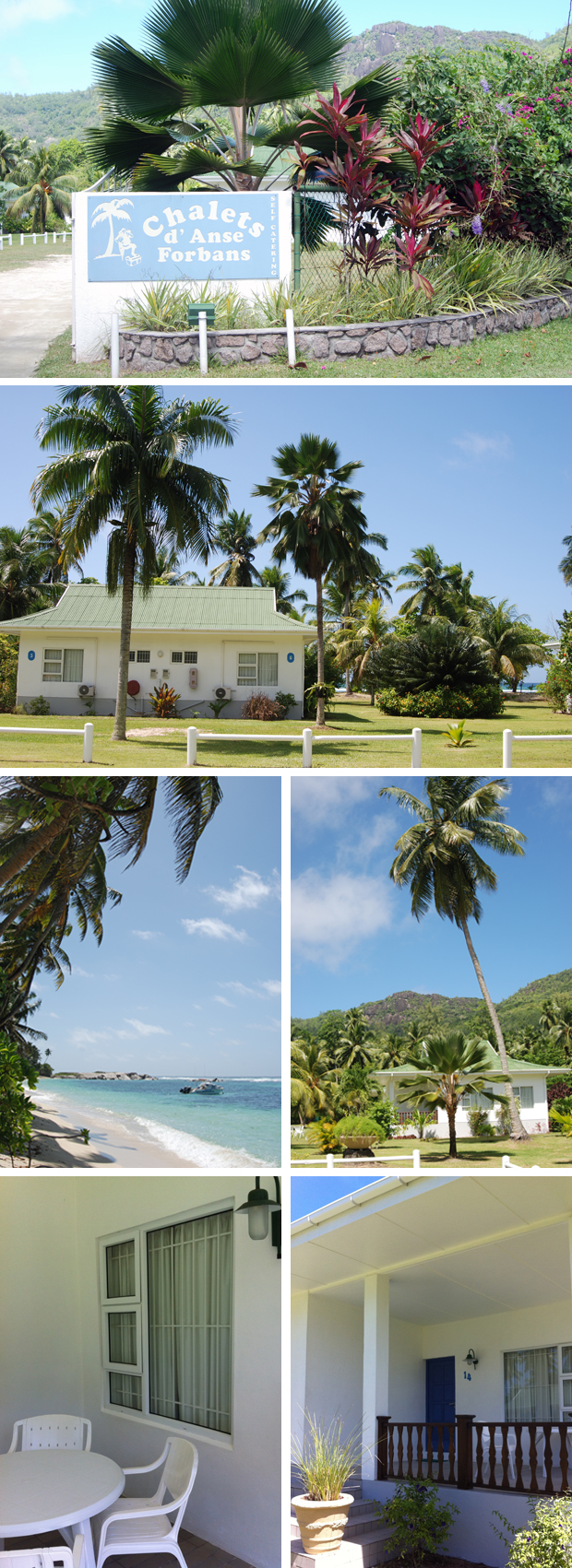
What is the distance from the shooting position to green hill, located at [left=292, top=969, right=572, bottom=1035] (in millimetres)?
6012

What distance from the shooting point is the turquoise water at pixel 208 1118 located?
18.4 ft

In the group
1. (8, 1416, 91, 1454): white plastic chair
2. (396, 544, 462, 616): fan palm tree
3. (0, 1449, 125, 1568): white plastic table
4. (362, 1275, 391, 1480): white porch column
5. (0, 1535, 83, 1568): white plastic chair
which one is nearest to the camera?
(0, 1449, 125, 1568): white plastic table

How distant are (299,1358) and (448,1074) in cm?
598

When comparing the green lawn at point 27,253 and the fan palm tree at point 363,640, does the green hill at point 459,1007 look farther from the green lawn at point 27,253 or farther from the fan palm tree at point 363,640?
the green lawn at point 27,253

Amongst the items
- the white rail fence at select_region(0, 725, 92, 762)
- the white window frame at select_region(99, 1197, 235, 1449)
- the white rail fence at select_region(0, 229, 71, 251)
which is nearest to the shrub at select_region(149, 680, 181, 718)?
the white rail fence at select_region(0, 725, 92, 762)

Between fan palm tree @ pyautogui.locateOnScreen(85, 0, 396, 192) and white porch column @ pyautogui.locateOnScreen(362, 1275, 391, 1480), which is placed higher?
fan palm tree @ pyautogui.locateOnScreen(85, 0, 396, 192)

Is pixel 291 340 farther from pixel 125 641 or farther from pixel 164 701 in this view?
pixel 164 701

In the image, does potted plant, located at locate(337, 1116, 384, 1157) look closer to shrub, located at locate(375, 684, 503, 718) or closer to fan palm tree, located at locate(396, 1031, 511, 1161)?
fan palm tree, located at locate(396, 1031, 511, 1161)

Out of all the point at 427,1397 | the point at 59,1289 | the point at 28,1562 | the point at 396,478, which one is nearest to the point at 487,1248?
the point at 59,1289

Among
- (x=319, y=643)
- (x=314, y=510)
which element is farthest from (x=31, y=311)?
(x=319, y=643)

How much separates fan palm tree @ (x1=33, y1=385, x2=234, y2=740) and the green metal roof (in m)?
0.34

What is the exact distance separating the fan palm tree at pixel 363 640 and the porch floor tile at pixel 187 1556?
17.7ft

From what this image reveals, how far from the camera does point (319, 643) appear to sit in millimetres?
7094

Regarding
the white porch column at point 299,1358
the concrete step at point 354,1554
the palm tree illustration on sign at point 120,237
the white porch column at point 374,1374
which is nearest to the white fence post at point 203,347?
the palm tree illustration on sign at point 120,237
